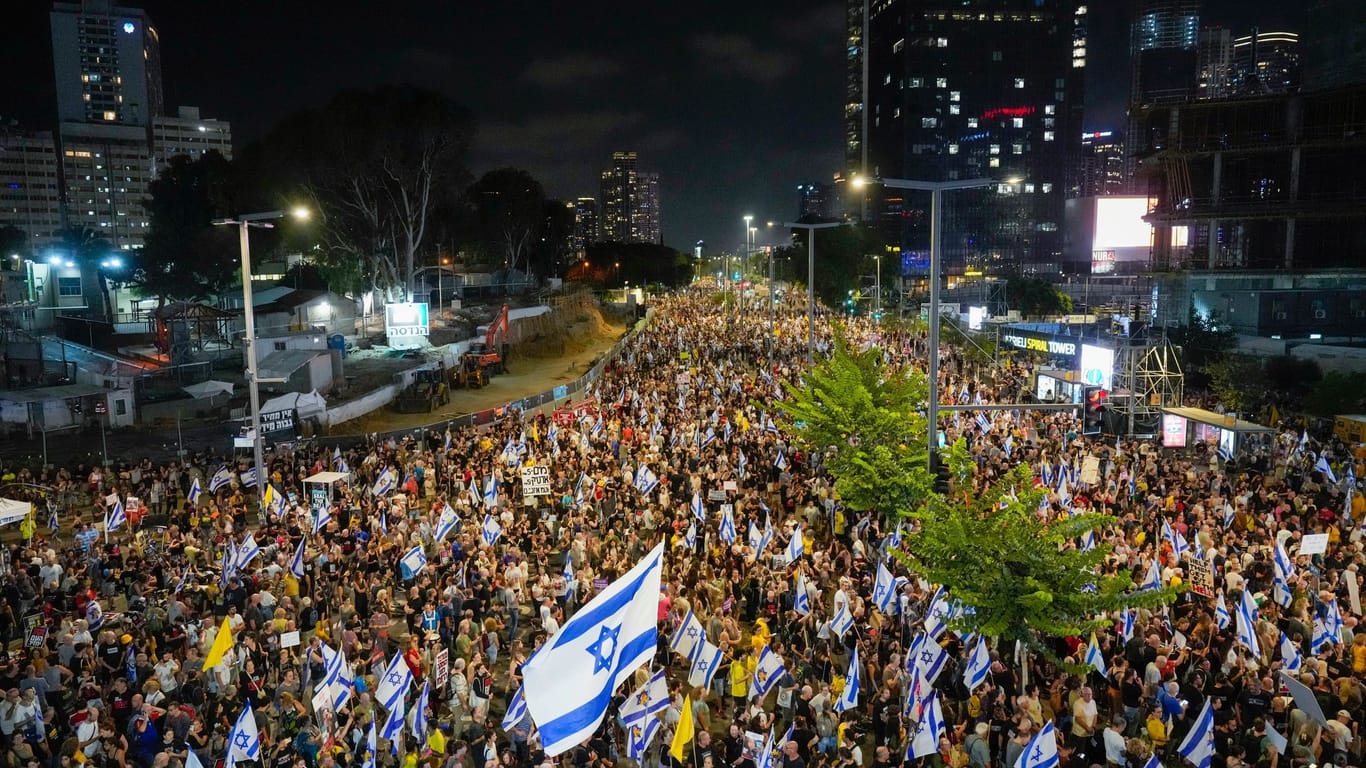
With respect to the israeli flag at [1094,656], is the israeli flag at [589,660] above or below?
above

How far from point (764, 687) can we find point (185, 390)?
27860 millimetres

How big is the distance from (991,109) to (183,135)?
151 m

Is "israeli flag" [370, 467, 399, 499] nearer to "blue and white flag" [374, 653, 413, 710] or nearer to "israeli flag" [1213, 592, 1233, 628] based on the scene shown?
"blue and white flag" [374, 653, 413, 710]

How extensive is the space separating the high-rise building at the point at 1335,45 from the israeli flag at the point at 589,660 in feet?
208

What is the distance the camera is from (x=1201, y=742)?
9.59 metres

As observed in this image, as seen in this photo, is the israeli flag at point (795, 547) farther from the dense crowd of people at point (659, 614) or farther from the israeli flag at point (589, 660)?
the israeli flag at point (589, 660)

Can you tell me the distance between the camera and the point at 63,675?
1207 centimetres

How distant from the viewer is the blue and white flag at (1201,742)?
9.54m

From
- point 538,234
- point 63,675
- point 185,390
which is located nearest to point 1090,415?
point 63,675

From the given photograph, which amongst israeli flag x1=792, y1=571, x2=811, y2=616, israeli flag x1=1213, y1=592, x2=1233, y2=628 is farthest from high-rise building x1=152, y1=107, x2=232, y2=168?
israeli flag x1=1213, y1=592, x2=1233, y2=628

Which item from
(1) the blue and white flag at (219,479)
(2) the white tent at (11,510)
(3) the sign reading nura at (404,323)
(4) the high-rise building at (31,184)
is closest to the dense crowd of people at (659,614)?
(1) the blue and white flag at (219,479)

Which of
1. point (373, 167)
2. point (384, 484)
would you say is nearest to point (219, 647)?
point (384, 484)

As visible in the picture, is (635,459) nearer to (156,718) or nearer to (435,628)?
(435,628)

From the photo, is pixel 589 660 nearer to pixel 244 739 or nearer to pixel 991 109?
pixel 244 739
